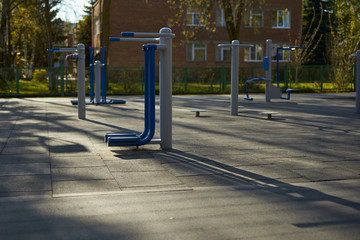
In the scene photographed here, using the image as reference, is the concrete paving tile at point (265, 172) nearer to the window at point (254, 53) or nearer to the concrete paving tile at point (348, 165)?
the concrete paving tile at point (348, 165)

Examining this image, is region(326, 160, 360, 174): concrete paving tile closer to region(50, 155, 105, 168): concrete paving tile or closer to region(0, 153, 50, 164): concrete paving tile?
region(50, 155, 105, 168): concrete paving tile

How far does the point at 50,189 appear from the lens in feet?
17.0

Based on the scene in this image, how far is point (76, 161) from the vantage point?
6.73 meters

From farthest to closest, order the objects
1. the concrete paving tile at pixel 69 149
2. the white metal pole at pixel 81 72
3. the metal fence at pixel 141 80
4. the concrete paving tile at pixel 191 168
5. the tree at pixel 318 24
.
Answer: the tree at pixel 318 24 < the metal fence at pixel 141 80 < the white metal pole at pixel 81 72 < the concrete paving tile at pixel 69 149 < the concrete paving tile at pixel 191 168

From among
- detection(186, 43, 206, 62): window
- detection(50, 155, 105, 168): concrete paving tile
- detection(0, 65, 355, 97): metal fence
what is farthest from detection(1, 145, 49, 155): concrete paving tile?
detection(186, 43, 206, 62): window

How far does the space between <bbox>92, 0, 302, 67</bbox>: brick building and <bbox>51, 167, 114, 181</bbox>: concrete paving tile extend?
30474 mm

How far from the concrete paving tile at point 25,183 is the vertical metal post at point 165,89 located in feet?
7.57

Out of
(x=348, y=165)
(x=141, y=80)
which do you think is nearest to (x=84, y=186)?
(x=348, y=165)

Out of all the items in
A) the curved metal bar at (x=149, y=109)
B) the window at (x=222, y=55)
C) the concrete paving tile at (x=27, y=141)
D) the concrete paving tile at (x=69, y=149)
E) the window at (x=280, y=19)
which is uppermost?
the window at (x=280, y=19)

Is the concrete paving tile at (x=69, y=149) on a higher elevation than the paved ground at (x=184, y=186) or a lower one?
higher

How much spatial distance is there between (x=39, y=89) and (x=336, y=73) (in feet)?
50.3

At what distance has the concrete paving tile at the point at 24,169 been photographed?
5945mm

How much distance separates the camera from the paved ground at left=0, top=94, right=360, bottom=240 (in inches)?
157

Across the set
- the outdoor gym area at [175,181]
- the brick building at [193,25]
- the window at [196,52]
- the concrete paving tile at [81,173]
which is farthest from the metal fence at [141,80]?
the concrete paving tile at [81,173]
